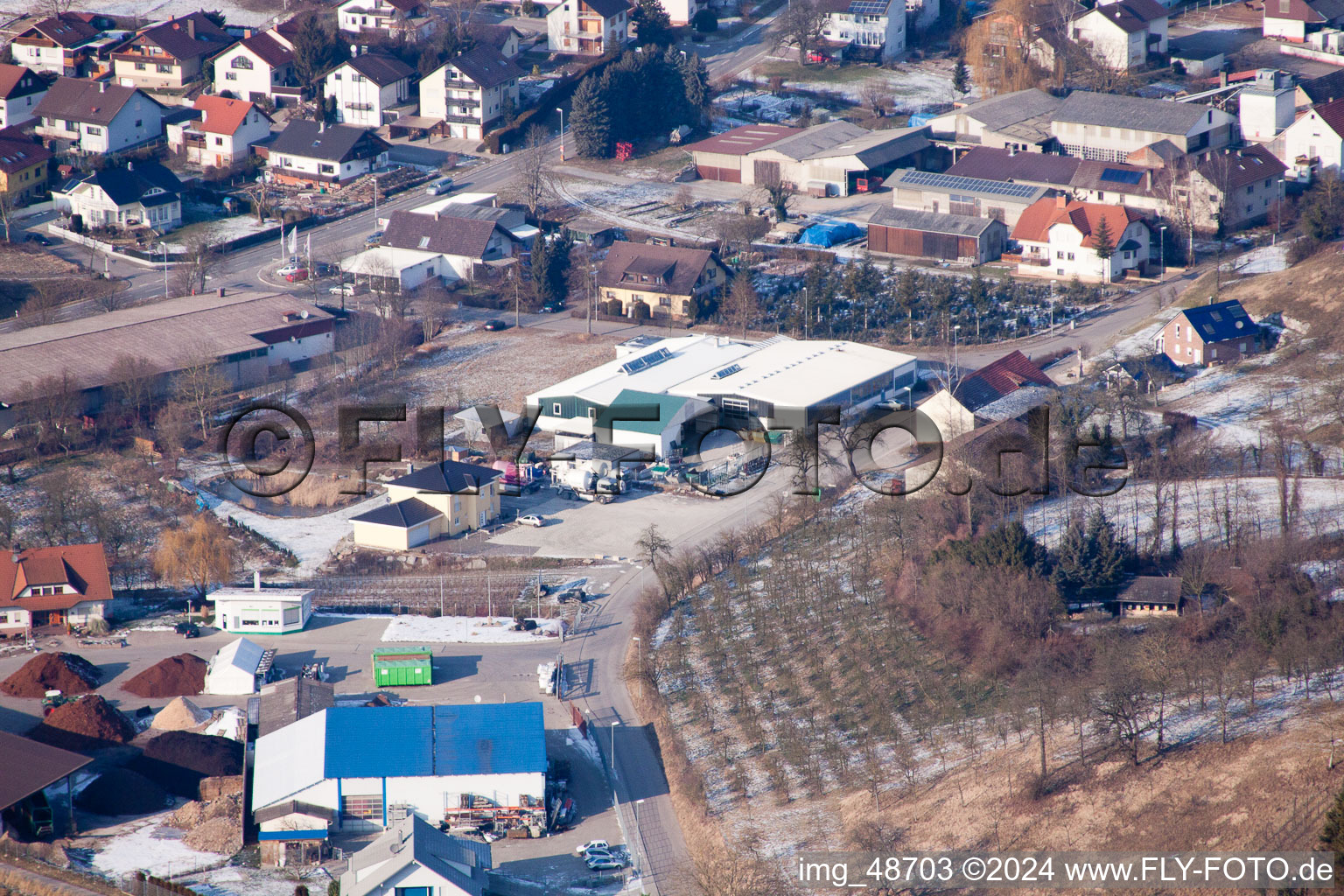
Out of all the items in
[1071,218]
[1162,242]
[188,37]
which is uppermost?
[188,37]

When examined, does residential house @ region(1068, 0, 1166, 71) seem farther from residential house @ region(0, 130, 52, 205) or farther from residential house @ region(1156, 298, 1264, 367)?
residential house @ region(0, 130, 52, 205)

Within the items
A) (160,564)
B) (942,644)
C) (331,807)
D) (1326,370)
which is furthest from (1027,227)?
(331,807)

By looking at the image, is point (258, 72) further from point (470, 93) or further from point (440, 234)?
point (440, 234)

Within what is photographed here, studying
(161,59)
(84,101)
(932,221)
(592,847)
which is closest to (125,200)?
(84,101)

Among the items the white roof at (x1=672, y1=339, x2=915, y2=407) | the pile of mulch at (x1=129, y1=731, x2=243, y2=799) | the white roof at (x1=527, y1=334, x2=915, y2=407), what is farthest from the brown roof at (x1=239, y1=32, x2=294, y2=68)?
the pile of mulch at (x1=129, y1=731, x2=243, y2=799)

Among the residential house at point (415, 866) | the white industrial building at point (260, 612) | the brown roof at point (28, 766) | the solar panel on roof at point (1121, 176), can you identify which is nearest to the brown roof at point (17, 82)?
the white industrial building at point (260, 612)

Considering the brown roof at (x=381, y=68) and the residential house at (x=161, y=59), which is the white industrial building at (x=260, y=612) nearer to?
the brown roof at (x=381, y=68)

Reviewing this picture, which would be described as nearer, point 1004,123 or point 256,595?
point 256,595
